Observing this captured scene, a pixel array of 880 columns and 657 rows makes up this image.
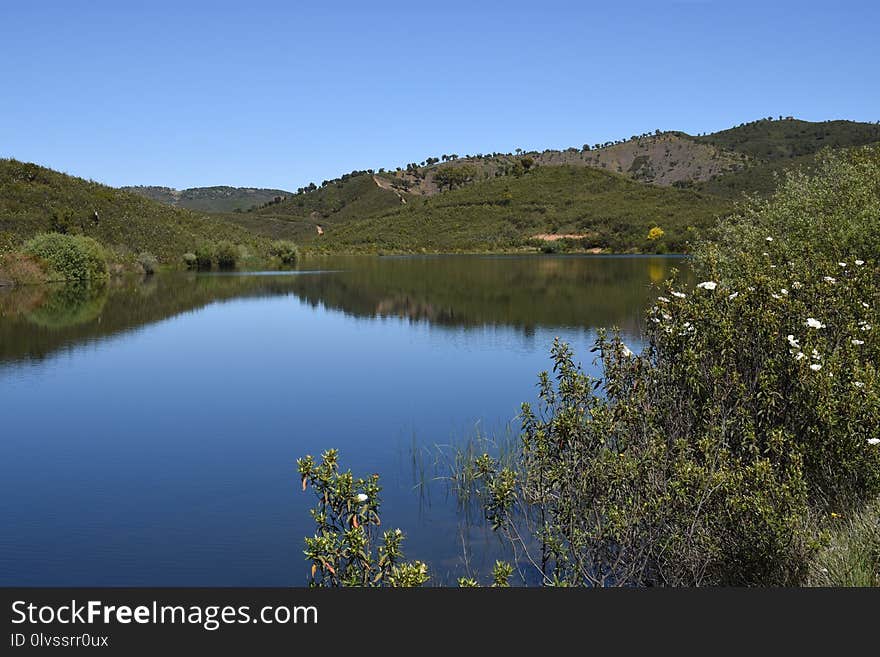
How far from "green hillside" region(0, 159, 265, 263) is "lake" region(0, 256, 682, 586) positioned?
3148 centimetres

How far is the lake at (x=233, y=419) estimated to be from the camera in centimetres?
993

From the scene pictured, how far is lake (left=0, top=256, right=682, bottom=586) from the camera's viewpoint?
9930mm

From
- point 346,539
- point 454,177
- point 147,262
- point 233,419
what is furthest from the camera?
point 454,177

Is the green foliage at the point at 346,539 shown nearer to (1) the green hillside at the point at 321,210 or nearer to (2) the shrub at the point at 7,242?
(2) the shrub at the point at 7,242

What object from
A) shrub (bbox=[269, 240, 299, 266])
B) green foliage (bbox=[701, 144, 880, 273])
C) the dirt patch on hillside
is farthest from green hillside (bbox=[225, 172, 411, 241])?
green foliage (bbox=[701, 144, 880, 273])

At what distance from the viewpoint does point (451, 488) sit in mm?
12414

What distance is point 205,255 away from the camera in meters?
77.8

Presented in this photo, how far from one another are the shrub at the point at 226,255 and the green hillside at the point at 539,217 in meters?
45.5

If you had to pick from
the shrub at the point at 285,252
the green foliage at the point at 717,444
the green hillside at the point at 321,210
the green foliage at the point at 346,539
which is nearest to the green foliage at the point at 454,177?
the green hillside at the point at 321,210

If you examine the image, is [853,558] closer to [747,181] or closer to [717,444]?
[717,444]

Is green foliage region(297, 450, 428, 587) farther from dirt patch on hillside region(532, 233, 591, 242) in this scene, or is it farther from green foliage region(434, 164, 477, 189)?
green foliage region(434, 164, 477, 189)

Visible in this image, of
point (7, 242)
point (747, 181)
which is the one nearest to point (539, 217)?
point (747, 181)

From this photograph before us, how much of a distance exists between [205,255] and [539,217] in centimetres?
7418

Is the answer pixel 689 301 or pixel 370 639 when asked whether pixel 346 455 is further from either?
pixel 370 639
